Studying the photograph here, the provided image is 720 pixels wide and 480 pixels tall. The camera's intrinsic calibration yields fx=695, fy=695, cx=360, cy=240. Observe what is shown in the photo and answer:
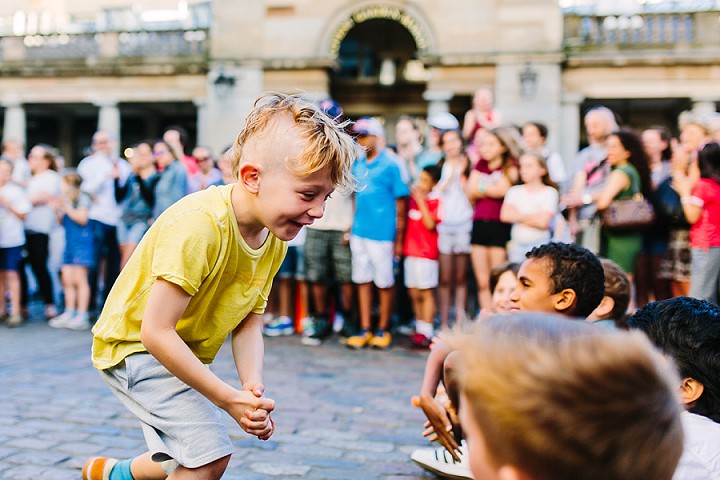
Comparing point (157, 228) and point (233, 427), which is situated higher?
point (157, 228)

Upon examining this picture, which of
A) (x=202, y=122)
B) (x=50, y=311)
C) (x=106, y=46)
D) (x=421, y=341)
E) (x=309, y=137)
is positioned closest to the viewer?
(x=309, y=137)

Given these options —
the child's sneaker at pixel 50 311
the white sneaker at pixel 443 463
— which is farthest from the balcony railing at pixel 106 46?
the white sneaker at pixel 443 463

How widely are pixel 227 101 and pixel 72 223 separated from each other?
10.4 meters

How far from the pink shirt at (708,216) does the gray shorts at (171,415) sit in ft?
16.5

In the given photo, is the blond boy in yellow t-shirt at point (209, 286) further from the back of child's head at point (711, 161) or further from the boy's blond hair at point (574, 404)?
the back of child's head at point (711, 161)

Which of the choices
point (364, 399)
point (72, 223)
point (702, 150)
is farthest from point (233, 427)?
point (72, 223)

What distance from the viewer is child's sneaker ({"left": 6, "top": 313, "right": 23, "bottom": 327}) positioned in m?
8.29

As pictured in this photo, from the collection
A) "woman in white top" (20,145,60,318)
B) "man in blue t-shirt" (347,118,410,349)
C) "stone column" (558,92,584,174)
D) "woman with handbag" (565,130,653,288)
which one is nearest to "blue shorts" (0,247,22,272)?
"woman in white top" (20,145,60,318)

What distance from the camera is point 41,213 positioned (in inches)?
344

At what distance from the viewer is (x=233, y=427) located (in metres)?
4.38

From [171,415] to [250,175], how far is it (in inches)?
33.8

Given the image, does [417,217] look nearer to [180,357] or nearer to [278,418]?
[278,418]

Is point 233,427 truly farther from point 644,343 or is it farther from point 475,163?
point 475,163

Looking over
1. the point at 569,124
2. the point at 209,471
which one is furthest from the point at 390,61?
the point at 209,471
